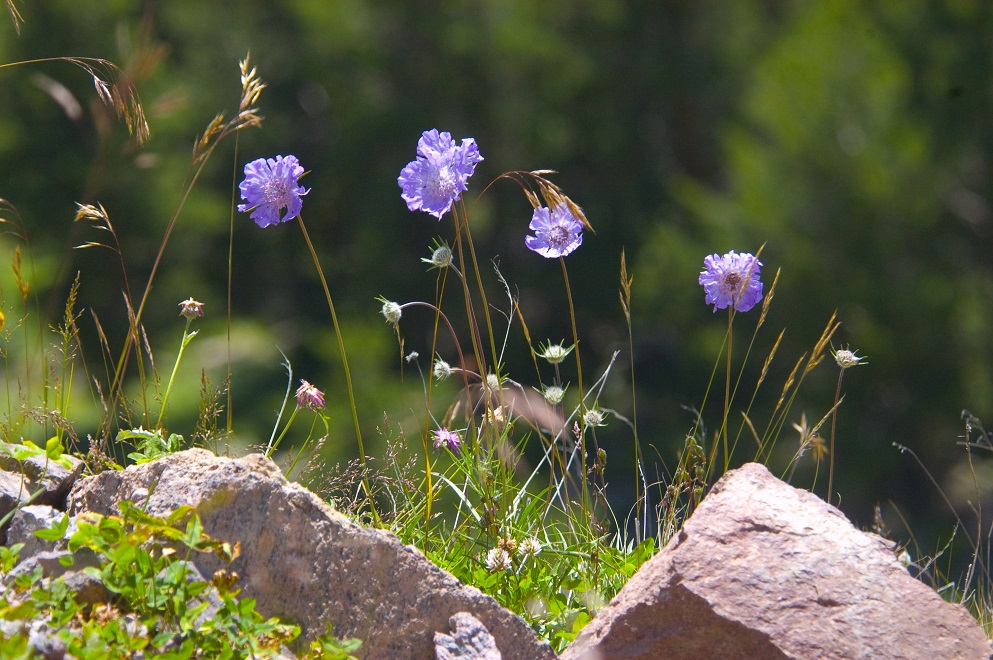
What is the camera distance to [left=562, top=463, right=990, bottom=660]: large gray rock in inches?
74.1

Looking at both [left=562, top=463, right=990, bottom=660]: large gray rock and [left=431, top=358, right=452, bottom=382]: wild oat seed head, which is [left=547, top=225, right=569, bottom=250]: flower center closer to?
[left=431, top=358, right=452, bottom=382]: wild oat seed head

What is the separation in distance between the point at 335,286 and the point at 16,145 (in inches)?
143

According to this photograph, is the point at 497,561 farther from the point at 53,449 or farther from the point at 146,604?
the point at 53,449

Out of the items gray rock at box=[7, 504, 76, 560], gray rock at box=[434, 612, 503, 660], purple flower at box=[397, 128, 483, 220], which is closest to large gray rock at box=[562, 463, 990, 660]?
gray rock at box=[434, 612, 503, 660]

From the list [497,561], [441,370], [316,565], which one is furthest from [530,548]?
[316,565]

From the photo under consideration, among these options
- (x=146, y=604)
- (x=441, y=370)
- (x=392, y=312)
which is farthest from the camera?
(x=441, y=370)

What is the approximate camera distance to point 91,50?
35.6 feet

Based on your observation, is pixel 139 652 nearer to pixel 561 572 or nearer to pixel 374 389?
pixel 561 572

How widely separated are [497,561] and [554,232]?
0.68 meters

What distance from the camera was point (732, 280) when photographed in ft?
7.48

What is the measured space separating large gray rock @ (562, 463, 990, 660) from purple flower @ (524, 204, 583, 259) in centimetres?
62

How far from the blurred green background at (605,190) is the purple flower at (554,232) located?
17.1 ft

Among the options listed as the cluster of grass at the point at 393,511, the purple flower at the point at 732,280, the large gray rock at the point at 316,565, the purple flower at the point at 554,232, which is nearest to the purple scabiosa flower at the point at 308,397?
the cluster of grass at the point at 393,511

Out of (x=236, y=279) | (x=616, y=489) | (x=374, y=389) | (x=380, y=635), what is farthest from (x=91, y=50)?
(x=380, y=635)
